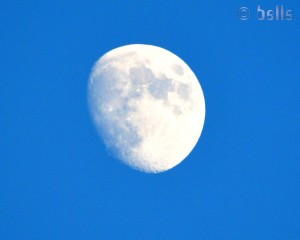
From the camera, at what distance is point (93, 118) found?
1012cm

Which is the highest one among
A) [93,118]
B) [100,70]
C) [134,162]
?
[100,70]

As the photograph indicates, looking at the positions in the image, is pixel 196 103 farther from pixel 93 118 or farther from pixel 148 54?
pixel 93 118

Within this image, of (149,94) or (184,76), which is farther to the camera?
(184,76)

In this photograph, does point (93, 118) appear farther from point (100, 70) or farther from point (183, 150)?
point (183, 150)

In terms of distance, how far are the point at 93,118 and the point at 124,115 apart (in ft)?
2.54

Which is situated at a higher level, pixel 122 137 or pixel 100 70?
pixel 100 70

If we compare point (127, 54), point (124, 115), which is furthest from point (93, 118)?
point (127, 54)

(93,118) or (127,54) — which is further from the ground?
(127,54)

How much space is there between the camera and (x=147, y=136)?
9734 millimetres

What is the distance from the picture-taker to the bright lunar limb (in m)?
9.75

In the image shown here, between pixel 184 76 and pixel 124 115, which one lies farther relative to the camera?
pixel 184 76

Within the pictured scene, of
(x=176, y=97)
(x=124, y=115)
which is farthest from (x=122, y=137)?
(x=176, y=97)

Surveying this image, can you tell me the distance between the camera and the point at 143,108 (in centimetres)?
971

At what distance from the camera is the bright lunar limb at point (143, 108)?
9750 millimetres
